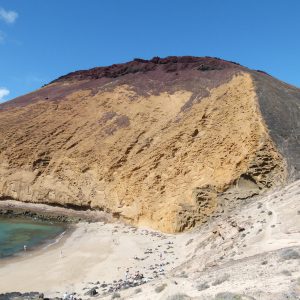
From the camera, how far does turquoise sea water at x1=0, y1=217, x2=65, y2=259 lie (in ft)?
77.0

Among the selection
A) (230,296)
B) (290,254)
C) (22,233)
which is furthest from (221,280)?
(22,233)

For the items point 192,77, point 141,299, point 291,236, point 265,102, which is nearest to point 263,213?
point 291,236

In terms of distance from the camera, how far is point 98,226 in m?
28.4

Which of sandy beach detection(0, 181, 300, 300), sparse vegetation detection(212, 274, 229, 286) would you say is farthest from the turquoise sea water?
sparse vegetation detection(212, 274, 229, 286)

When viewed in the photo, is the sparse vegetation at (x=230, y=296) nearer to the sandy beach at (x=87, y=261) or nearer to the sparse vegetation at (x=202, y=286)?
the sparse vegetation at (x=202, y=286)

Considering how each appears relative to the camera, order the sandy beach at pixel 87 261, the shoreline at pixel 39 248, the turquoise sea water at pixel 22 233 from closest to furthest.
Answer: the sandy beach at pixel 87 261
the shoreline at pixel 39 248
the turquoise sea water at pixel 22 233

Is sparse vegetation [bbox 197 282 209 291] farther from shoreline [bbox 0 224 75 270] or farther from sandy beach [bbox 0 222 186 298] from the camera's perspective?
shoreline [bbox 0 224 75 270]

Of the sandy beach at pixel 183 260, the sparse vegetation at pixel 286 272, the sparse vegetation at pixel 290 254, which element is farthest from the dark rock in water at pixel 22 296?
the sparse vegetation at pixel 286 272

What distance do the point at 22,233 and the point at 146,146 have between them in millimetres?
10932

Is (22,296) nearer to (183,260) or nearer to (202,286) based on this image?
(183,260)

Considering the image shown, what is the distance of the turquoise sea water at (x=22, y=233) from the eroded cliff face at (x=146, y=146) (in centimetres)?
351

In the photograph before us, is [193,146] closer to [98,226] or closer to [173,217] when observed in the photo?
[173,217]

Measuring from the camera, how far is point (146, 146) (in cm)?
3166

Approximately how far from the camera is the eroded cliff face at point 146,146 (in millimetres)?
25109
